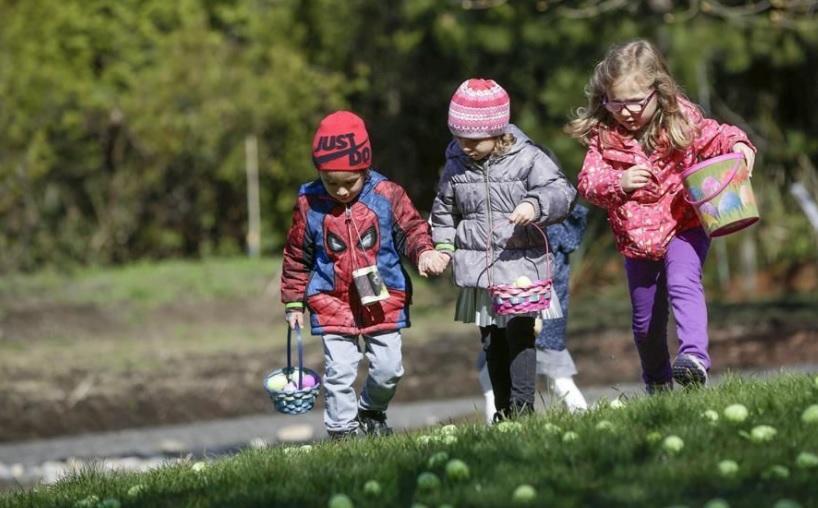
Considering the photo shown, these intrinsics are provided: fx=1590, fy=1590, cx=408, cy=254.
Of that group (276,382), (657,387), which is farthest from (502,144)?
(276,382)

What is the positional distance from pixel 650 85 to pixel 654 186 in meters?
0.42

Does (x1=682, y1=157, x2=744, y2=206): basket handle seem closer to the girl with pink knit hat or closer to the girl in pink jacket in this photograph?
the girl in pink jacket

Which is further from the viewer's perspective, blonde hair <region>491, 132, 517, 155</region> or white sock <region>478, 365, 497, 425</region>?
white sock <region>478, 365, 497, 425</region>

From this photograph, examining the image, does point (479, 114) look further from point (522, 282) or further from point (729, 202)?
point (729, 202)

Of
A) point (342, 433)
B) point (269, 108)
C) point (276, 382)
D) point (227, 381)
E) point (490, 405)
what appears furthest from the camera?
point (269, 108)

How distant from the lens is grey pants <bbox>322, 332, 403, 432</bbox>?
6.85 meters

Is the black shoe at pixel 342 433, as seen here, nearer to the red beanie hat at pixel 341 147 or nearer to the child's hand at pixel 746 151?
the red beanie hat at pixel 341 147

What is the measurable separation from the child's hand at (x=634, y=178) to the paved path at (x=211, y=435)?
12.0 ft

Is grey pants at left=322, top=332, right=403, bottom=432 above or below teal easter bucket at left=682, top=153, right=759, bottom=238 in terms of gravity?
below

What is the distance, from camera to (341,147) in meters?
6.66

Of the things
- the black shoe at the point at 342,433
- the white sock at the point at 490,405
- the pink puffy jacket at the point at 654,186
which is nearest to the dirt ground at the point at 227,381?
the white sock at the point at 490,405

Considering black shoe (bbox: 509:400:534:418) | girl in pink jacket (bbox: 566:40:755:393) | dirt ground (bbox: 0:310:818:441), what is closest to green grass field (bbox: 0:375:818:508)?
black shoe (bbox: 509:400:534:418)

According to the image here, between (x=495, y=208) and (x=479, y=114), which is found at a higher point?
(x=479, y=114)

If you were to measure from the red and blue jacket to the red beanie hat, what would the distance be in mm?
208
